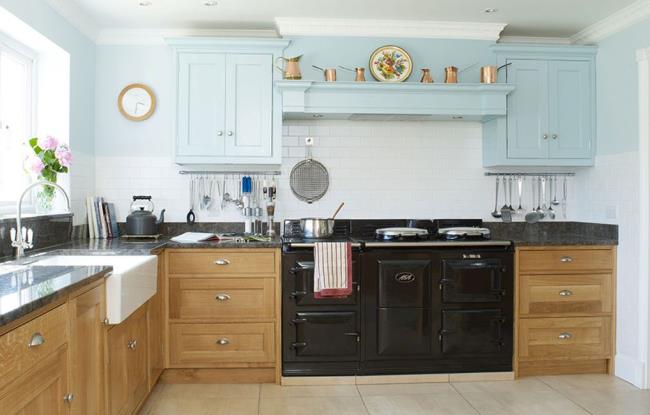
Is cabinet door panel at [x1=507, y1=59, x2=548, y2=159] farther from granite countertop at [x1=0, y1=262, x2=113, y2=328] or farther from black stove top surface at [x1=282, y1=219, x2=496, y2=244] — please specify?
granite countertop at [x1=0, y1=262, x2=113, y2=328]

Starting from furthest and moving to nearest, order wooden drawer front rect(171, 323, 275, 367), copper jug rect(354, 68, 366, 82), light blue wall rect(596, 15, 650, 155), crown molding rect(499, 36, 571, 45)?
crown molding rect(499, 36, 571, 45), copper jug rect(354, 68, 366, 82), light blue wall rect(596, 15, 650, 155), wooden drawer front rect(171, 323, 275, 367)

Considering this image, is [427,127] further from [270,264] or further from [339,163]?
[270,264]

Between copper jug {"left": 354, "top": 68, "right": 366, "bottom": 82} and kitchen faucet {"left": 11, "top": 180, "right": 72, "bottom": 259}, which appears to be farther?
copper jug {"left": 354, "top": 68, "right": 366, "bottom": 82}

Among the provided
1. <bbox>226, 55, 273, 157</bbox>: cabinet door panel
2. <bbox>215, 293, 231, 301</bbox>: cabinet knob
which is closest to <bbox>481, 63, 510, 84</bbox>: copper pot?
<bbox>226, 55, 273, 157</bbox>: cabinet door panel

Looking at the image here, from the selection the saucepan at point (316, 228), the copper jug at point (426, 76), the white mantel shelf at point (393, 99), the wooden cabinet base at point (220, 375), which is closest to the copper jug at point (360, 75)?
the white mantel shelf at point (393, 99)

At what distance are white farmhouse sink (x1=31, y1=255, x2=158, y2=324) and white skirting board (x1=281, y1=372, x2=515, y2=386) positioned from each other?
1.07m

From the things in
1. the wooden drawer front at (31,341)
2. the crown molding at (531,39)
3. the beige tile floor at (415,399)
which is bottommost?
the beige tile floor at (415,399)

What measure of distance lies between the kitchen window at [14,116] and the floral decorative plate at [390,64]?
2.18 m

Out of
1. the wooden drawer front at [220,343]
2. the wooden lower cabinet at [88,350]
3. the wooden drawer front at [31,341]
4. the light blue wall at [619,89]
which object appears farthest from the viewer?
the light blue wall at [619,89]

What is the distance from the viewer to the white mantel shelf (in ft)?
12.1

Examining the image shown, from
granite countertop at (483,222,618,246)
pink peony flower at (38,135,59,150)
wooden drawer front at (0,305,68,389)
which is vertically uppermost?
pink peony flower at (38,135,59,150)

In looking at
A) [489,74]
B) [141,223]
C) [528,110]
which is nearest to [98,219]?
[141,223]

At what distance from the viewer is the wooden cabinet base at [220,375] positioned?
11.4ft

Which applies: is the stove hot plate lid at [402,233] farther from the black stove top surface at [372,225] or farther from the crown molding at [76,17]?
the crown molding at [76,17]
